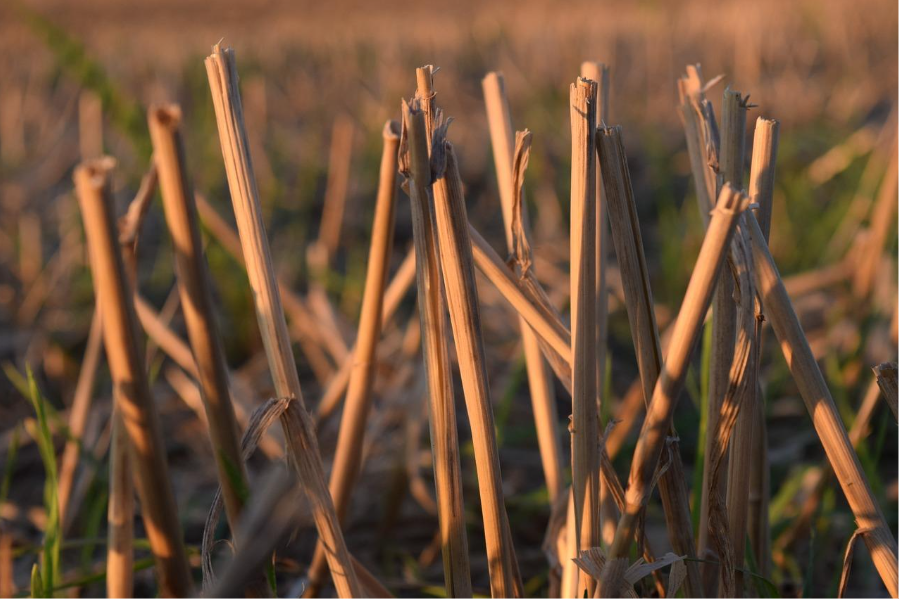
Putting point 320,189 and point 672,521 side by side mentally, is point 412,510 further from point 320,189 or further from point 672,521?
point 320,189

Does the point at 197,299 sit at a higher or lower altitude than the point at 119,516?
higher

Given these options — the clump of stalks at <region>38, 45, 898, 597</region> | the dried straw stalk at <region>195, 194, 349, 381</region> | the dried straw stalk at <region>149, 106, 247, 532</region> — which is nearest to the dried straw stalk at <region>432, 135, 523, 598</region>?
the clump of stalks at <region>38, 45, 898, 597</region>

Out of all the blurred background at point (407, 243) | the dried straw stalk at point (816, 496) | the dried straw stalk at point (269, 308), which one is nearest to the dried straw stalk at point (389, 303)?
the blurred background at point (407, 243)

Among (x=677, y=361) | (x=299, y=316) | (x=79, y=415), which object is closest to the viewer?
(x=677, y=361)

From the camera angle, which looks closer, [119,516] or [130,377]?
[130,377]

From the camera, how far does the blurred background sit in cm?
77

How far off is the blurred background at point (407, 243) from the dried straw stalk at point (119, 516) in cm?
6

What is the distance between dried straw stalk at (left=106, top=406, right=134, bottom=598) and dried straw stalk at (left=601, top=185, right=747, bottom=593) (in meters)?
0.27

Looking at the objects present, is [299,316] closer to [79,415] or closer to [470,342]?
[79,415]

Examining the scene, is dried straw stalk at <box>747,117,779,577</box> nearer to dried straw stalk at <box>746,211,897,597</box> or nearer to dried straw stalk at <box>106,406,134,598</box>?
dried straw stalk at <box>746,211,897,597</box>

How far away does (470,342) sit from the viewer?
351mm

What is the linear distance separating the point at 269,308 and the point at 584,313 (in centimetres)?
15

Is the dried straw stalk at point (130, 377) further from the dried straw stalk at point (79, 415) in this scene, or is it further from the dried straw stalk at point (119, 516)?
the dried straw stalk at point (79, 415)

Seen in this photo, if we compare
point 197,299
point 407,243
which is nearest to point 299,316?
point 197,299
